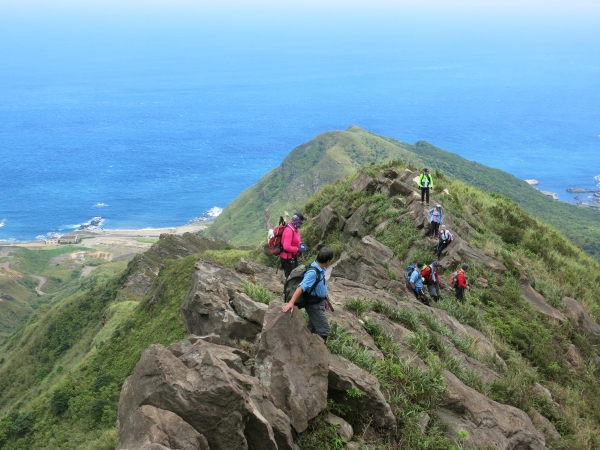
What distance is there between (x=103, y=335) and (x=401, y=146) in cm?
12942

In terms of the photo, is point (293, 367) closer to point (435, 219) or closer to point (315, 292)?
point (315, 292)

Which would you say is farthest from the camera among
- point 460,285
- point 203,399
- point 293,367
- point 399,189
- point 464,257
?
point 399,189

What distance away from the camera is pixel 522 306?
2309 cm

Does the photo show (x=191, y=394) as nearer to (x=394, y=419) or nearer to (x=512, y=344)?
(x=394, y=419)

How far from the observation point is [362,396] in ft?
36.1

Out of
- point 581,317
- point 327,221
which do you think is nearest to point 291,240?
point 327,221

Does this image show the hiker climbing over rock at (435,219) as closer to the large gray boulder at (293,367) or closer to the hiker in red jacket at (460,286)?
the hiker in red jacket at (460,286)

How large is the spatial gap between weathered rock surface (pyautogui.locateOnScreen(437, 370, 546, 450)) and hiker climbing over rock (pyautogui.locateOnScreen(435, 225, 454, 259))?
11485mm

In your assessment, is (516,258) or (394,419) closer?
(394,419)

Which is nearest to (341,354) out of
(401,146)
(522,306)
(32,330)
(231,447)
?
(231,447)

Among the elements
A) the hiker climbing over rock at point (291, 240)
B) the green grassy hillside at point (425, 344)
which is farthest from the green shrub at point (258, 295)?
the green grassy hillside at point (425, 344)

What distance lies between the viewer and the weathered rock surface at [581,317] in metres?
23.6

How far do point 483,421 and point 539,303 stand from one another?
12.9 metres

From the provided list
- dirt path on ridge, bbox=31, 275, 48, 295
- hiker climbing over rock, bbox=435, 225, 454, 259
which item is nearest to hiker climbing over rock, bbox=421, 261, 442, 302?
hiker climbing over rock, bbox=435, 225, 454, 259
